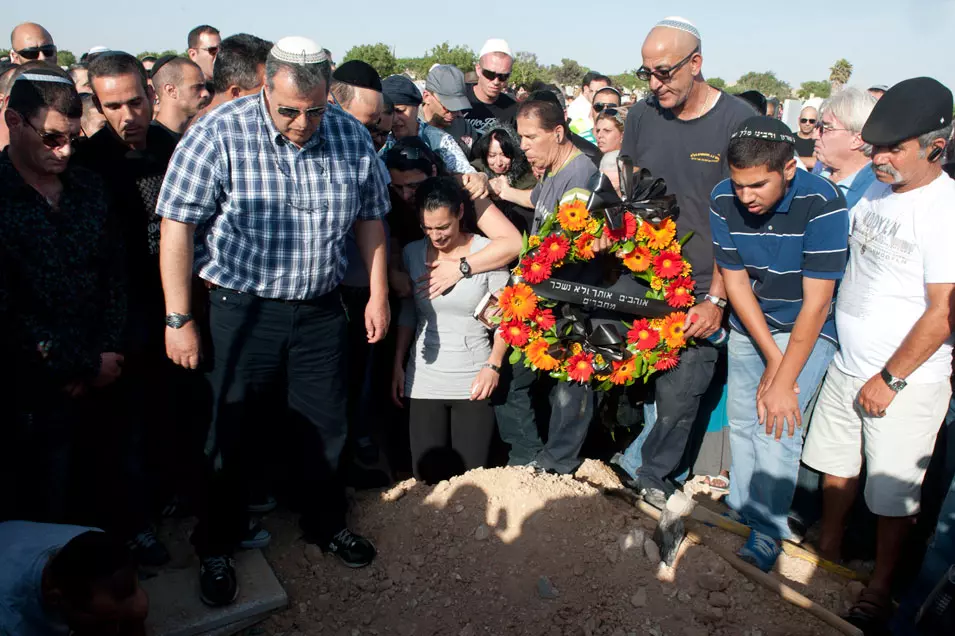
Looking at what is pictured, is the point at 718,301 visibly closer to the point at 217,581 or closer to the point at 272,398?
the point at 272,398

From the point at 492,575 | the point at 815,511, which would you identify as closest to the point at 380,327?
the point at 492,575

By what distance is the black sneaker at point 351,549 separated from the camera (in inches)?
144

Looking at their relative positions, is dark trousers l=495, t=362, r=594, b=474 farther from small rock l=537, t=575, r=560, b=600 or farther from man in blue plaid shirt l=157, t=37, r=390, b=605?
man in blue plaid shirt l=157, t=37, r=390, b=605

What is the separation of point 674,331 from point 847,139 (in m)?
1.51

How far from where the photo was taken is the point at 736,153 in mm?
3211

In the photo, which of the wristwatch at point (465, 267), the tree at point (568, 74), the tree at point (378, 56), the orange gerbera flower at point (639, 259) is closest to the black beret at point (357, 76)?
the wristwatch at point (465, 267)

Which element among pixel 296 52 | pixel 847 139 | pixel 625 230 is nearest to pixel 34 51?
pixel 296 52

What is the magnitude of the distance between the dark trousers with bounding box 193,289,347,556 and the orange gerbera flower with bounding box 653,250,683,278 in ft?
5.55

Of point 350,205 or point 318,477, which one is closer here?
point 350,205

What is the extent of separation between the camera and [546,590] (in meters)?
3.47

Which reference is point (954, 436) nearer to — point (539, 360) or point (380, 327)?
point (539, 360)

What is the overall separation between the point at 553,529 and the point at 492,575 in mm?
426

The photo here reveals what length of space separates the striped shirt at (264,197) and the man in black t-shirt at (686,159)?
1645 mm

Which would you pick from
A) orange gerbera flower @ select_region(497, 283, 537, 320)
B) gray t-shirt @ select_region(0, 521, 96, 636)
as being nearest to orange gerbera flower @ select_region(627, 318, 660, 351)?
orange gerbera flower @ select_region(497, 283, 537, 320)
